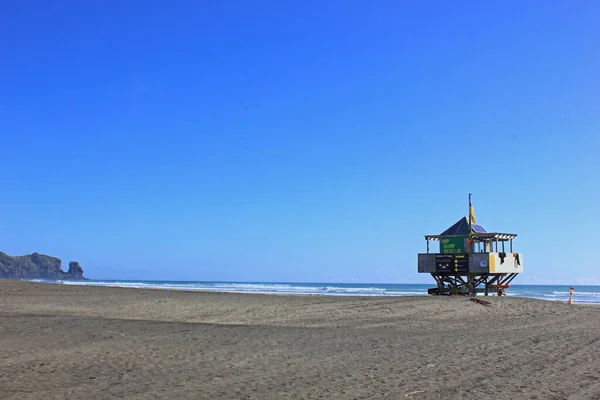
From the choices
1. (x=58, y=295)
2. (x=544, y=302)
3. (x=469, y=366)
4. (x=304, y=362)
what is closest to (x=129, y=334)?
(x=304, y=362)

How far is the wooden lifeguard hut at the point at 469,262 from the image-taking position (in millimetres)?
27641

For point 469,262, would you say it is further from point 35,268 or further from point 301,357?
point 35,268

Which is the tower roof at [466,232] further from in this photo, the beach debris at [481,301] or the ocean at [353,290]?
the ocean at [353,290]

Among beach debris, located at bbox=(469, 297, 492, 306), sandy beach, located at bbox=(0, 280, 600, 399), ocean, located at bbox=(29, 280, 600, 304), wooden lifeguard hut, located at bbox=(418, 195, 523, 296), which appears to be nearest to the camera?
sandy beach, located at bbox=(0, 280, 600, 399)

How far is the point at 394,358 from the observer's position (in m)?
9.52

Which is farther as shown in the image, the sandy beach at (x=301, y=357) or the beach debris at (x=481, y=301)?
the beach debris at (x=481, y=301)

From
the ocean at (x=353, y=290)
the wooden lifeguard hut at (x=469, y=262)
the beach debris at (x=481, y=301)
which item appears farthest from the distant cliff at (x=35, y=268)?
the beach debris at (x=481, y=301)

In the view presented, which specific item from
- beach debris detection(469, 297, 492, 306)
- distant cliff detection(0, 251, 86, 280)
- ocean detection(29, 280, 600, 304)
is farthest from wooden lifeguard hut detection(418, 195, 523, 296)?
distant cliff detection(0, 251, 86, 280)

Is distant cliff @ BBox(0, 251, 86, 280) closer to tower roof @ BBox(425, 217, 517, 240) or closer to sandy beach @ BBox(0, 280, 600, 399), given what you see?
tower roof @ BBox(425, 217, 517, 240)

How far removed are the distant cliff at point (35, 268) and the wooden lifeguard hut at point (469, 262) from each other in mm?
114097

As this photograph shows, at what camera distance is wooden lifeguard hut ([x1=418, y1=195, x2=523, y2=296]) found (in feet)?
90.7

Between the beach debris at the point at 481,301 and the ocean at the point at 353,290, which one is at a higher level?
the beach debris at the point at 481,301

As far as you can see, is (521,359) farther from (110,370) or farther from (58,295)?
(58,295)

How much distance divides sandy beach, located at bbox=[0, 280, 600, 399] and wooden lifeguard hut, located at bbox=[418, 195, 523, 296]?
9.71 metres
